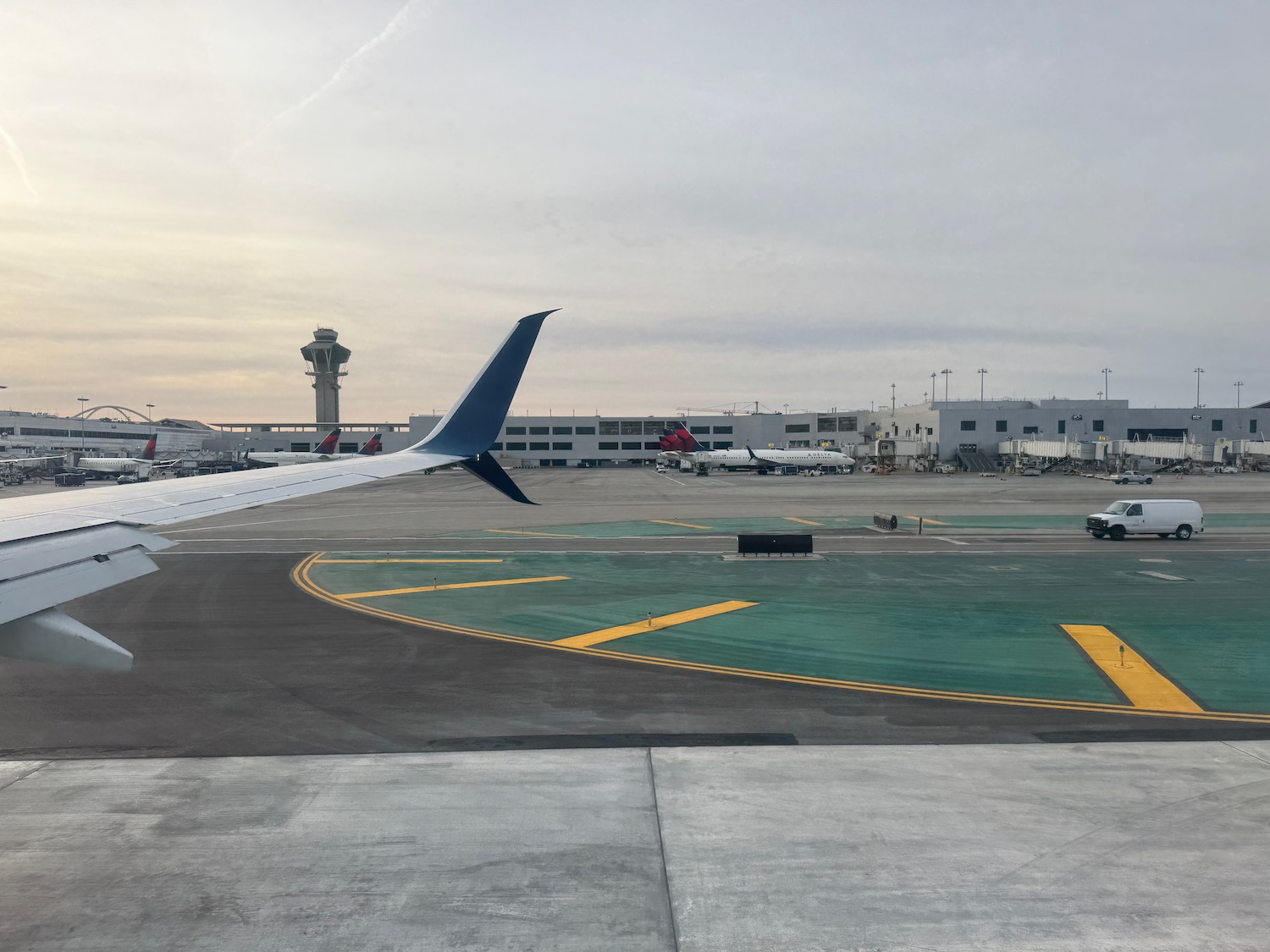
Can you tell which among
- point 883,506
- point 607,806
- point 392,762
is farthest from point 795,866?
point 883,506

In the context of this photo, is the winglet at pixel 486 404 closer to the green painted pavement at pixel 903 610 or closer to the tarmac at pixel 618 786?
the tarmac at pixel 618 786

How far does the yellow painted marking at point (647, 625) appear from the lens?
20.5m

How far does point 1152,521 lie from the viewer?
39906 mm

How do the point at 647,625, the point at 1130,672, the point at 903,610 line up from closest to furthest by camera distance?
1. the point at 1130,672
2. the point at 647,625
3. the point at 903,610

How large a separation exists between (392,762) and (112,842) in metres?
3.70

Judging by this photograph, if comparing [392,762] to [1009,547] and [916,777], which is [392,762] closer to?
[916,777]

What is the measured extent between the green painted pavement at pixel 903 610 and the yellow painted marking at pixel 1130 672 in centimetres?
39

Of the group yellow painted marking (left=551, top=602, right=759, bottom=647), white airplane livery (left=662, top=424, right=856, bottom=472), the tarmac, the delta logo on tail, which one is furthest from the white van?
the delta logo on tail

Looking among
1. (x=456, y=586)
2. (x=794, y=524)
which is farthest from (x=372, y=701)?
(x=794, y=524)

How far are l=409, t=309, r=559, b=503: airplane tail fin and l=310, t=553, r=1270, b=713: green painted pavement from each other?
8131 mm

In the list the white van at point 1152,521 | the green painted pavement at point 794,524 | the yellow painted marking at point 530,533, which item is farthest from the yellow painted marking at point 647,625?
the white van at point 1152,521

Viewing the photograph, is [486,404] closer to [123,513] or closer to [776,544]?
[123,513]

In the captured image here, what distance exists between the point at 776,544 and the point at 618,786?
2467 cm

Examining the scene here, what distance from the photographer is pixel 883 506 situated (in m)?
59.6
